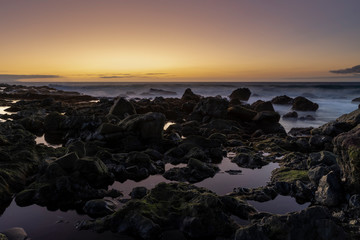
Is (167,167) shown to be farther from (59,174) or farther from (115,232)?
(115,232)

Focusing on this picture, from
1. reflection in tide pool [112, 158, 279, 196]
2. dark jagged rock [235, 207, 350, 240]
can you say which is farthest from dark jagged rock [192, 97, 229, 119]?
dark jagged rock [235, 207, 350, 240]

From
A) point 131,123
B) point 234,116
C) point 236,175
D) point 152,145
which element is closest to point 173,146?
point 152,145

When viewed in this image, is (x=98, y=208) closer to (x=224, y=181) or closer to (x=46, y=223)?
(x=46, y=223)

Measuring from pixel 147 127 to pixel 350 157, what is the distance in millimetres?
12517

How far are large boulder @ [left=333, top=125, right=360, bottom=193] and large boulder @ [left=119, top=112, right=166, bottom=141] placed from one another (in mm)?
11362

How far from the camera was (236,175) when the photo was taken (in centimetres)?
1338

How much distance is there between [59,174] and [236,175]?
25.2 ft

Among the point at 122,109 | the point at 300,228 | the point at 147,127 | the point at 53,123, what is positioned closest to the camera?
the point at 300,228

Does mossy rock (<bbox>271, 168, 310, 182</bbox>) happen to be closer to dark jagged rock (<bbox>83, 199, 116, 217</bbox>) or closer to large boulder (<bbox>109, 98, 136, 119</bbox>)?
dark jagged rock (<bbox>83, 199, 116, 217</bbox>)

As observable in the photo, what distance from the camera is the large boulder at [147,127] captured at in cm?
1900

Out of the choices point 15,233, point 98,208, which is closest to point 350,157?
point 98,208

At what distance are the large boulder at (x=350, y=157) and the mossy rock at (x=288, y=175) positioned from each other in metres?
2.03

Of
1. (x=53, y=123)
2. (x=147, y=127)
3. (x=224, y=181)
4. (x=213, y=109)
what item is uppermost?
(x=147, y=127)

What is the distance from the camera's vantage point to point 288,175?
41.3 feet
